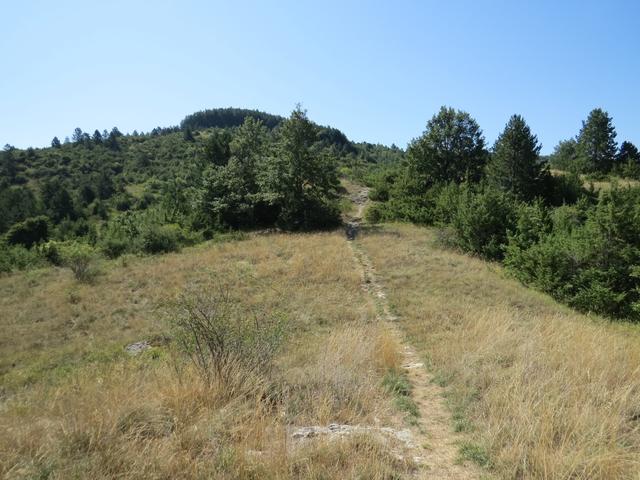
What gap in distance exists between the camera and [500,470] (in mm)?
3242

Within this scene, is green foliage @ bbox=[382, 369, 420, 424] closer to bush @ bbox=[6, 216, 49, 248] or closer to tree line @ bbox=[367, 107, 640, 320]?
tree line @ bbox=[367, 107, 640, 320]

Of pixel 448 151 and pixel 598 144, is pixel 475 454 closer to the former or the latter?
pixel 448 151

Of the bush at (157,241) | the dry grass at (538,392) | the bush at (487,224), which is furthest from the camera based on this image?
the bush at (157,241)

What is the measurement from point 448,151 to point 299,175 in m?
16.9

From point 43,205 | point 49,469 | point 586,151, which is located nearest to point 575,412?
point 49,469

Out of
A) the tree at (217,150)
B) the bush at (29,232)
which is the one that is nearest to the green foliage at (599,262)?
the tree at (217,150)

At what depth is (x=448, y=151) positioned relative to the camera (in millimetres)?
36281

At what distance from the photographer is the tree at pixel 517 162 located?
30.8 metres

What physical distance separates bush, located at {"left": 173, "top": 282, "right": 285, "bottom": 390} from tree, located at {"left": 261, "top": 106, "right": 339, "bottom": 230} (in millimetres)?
23306

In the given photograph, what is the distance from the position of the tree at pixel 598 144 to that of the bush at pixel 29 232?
72.4m

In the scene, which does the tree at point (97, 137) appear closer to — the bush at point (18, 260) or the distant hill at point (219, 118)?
the distant hill at point (219, 118)

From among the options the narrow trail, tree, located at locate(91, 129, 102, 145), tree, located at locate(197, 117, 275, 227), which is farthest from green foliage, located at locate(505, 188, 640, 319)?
tree, located at locate(91, 129, 102, 145)

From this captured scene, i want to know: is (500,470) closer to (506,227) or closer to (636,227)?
(636,227)

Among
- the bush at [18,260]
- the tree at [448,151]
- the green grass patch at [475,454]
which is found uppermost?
the tree at [448,151]
